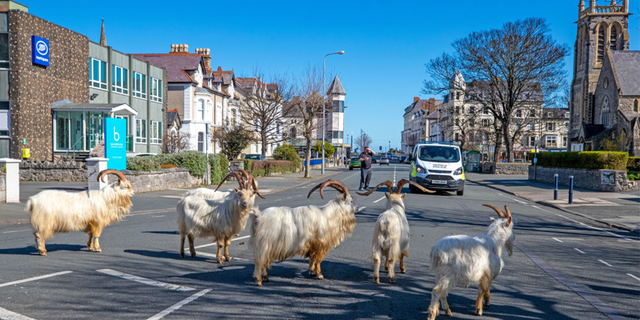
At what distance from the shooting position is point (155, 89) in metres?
43.7

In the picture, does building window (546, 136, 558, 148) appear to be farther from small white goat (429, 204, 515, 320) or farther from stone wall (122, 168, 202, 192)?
small white goat (429, 204, 515, 320)

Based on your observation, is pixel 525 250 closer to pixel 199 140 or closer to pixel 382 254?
pixel 382 254

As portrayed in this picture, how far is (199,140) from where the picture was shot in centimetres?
5047

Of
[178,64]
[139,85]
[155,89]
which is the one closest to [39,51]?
[139,85]

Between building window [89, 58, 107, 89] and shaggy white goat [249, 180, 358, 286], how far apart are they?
3267 centimetres

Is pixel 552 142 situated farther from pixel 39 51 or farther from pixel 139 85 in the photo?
pixel 39 51

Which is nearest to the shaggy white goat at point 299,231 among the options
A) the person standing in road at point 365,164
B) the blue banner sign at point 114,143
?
the blue banner sign at point 114,143

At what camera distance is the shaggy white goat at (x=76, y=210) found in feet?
26.8

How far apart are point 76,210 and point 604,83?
6841 centimetres

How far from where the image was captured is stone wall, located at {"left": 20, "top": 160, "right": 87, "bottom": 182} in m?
24.5

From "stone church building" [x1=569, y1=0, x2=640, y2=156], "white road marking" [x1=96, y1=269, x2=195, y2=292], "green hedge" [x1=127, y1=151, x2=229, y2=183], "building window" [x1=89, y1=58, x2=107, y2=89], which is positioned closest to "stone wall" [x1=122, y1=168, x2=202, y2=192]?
"green hedge" [x1=127, y1=151, x2=229, y2=183]

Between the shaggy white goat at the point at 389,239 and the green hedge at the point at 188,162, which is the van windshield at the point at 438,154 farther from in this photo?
the shaggy white goat at the point at 389,239

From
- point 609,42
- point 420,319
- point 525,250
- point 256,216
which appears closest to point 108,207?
point 256,216

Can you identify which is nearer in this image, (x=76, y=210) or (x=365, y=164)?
(x=76, y=210)
